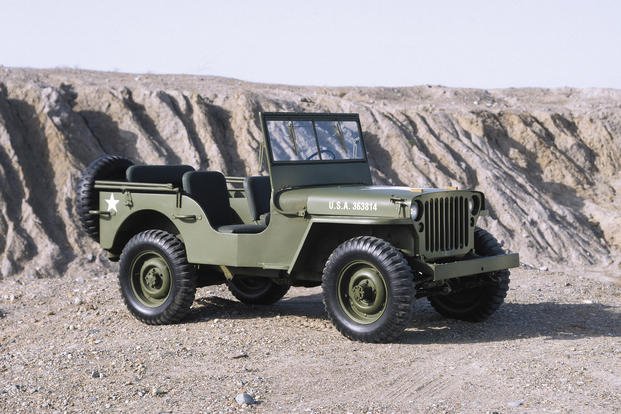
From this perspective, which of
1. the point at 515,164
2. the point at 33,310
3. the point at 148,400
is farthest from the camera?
the point at 515,164

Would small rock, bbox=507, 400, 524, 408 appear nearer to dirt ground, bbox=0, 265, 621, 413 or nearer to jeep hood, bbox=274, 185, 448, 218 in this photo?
dirt ground, bbox=0, 265, 621, 413

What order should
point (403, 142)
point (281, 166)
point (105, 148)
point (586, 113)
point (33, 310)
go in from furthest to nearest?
point (586, 113) < point (403, 142) < point (105, 148) < point (33, 310) < point (281, 166)

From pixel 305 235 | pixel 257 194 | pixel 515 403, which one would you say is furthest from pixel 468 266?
pixel 257 194

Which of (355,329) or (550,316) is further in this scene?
(550,316)

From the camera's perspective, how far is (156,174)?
419 inches

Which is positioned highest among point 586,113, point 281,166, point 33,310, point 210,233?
point 586,113

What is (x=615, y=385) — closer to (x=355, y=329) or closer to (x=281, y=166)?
(x=355, y=329)

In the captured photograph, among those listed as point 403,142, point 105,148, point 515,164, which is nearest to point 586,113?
point 515,164

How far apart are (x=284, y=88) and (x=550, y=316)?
62.1 feet

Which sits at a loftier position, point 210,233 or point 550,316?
point 210,233

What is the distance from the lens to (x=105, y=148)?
21.8 m

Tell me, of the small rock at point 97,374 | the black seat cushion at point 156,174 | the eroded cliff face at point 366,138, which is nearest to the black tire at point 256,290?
the black seat cushion at point 156,174

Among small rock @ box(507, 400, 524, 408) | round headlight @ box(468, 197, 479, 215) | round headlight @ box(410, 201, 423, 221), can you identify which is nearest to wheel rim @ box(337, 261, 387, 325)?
round headlight @ box(410, 201, 423, 221)

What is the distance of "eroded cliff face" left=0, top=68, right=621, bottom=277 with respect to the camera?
1975cm
